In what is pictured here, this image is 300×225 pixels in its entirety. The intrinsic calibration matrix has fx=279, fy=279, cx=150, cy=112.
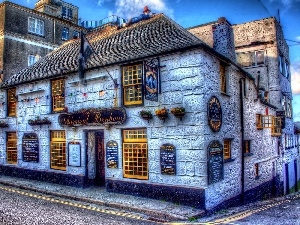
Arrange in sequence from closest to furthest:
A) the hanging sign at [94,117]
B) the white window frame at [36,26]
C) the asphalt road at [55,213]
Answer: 1. the asphalt road at [55,213]
2. the hanging sign at [94,117]
3. the white window frame at [36,26]

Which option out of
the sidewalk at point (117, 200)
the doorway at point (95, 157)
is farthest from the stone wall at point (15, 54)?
the doorway at point (95, 157)

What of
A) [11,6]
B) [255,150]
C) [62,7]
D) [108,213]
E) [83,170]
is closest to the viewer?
[108,213]

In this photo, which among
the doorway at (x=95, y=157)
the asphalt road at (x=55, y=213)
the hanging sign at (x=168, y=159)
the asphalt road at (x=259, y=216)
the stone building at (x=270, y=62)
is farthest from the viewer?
the stone building at (x=270, y=62)

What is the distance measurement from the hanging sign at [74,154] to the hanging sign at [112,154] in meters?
2.02

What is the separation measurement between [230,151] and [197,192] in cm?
337

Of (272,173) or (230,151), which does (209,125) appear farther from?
(272,173)

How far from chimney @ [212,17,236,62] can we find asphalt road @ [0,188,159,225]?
9615 mm

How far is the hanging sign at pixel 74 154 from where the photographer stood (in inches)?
568

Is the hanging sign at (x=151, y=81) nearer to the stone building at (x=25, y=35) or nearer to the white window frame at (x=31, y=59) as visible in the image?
the stone building at (x=25, y=35)

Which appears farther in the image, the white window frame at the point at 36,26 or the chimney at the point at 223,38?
the white window frame at the point at 36,26

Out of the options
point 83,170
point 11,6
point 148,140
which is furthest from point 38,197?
point 11,6

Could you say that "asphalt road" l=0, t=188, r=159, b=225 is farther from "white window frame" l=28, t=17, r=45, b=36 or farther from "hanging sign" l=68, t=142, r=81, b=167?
"white window frame" l=28, t=17, r=45, b=36

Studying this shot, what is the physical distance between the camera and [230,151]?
1294 cm

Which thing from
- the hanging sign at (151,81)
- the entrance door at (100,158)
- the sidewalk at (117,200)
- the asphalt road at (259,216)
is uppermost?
the hanging sign at (151,81)
